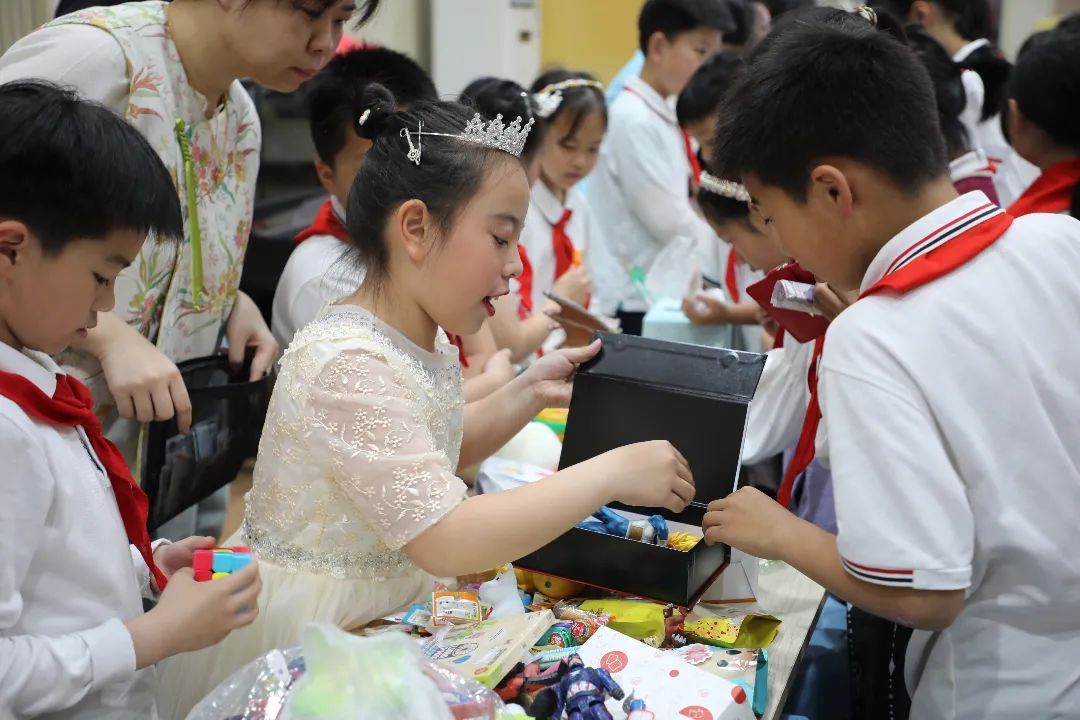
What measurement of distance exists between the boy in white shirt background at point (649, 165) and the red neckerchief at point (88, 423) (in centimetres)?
236

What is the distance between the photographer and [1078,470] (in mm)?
1122

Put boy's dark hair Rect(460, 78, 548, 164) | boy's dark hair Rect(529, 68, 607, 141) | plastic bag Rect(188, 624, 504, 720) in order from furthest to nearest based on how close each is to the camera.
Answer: boy's dark hair Rect(529, 68, 607, 141) → boy's dark hair Rect(460, 78, 548, 164) → plastic bag Rect(188, 624, 504, 720)

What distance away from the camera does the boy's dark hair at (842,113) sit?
1.16 m

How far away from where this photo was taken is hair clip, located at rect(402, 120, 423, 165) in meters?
1.34

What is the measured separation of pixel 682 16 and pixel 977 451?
301 centimetres

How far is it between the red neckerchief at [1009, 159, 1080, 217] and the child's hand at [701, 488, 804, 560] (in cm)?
107

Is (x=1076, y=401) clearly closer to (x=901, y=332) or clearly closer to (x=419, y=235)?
(x=901, y=332)

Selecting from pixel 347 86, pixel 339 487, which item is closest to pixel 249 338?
pixel 347 86

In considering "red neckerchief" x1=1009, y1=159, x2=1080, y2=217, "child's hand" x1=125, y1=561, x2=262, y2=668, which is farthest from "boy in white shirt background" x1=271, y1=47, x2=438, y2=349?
"red neckerchief" x1=1009, y1=159, x2=1080, y2=217

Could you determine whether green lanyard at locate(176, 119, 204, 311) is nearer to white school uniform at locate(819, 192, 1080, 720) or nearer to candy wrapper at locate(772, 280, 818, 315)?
candy wrapper at locate(772, 280, 818, 315)

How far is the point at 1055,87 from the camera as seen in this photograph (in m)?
2.07

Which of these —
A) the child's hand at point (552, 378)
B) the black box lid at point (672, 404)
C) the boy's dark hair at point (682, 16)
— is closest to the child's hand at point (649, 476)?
the black box lid at point (672, 404)

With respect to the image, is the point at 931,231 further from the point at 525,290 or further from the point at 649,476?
the point at 525,290

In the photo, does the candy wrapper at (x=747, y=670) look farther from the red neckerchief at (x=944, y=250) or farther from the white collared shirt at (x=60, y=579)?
A: the white collared shirt at (x=60, y=579)
